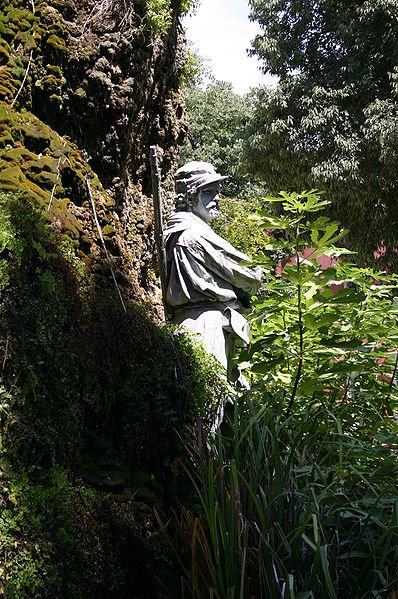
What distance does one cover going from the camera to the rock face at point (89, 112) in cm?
398

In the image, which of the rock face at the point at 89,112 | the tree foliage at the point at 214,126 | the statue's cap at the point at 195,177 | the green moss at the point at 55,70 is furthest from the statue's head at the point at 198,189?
the tree foliage at the point at 214,126

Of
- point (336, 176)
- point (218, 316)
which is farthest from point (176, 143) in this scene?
point (336, 176)

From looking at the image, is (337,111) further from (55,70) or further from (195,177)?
(55,70)

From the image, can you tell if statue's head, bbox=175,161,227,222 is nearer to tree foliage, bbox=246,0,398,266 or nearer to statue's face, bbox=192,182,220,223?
statue's face, bbox=192,182,220,223

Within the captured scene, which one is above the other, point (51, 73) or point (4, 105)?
point (51, 73)

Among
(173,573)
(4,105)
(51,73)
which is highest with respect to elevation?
(51,73)

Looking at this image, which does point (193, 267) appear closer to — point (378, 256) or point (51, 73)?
point (51, 73)

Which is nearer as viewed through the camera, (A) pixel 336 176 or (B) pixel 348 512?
(B) pixel 348 512

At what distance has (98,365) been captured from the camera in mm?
3395

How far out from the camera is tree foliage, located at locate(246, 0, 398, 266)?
1535 centimetres

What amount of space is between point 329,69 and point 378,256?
492 centimetres

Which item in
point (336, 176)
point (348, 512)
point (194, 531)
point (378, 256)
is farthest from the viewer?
point (378, 256)

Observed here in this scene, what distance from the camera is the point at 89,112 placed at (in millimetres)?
5016

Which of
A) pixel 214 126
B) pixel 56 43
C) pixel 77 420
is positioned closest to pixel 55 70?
pixel 56 43
